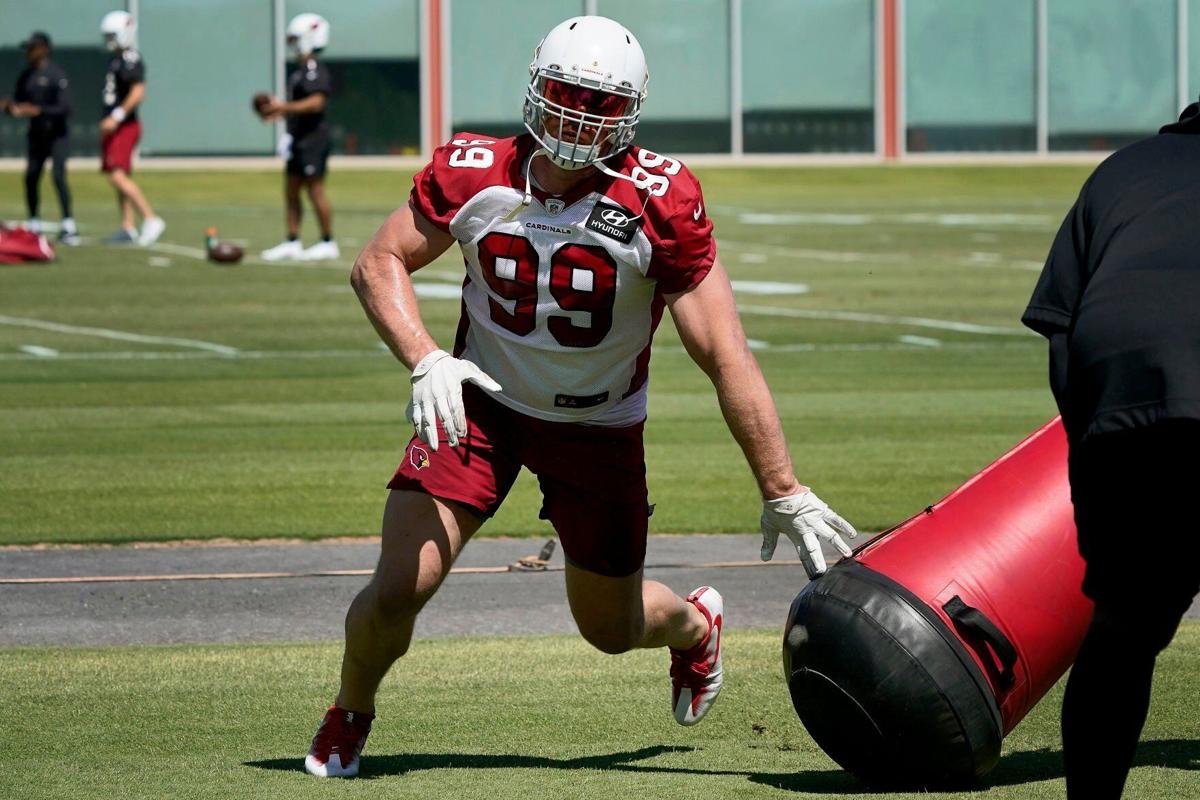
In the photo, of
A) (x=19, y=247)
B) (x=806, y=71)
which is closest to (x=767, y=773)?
(x=19, y=247)

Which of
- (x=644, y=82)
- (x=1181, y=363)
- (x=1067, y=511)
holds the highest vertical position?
(x=644, y=82)

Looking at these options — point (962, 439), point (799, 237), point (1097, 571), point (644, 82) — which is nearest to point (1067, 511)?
point (1097, 571)

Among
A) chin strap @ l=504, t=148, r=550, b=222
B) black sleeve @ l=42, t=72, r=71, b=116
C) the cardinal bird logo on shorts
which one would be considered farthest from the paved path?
black sleeve @ l=42, t=72, r=71, b=116

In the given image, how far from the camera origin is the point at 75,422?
38.4 feet

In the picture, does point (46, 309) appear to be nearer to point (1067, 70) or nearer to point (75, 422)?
point (75, 422)

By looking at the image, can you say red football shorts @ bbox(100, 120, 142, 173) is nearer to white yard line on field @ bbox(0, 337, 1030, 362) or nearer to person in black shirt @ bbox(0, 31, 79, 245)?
person in black shirt @ bbox(0, 31, 79, 245)

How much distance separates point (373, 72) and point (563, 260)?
29.7 m

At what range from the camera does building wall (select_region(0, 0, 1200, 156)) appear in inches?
1307

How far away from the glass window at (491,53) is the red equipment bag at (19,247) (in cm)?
1465

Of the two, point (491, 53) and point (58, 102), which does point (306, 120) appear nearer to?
point (58, 102)

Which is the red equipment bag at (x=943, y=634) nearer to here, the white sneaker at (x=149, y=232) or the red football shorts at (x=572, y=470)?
the red football shorts at (x=572, y=470)

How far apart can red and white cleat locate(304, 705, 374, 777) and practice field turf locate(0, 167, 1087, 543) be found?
12.0 ft

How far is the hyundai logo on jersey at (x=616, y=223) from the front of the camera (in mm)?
4980

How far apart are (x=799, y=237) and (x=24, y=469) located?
15.7m
